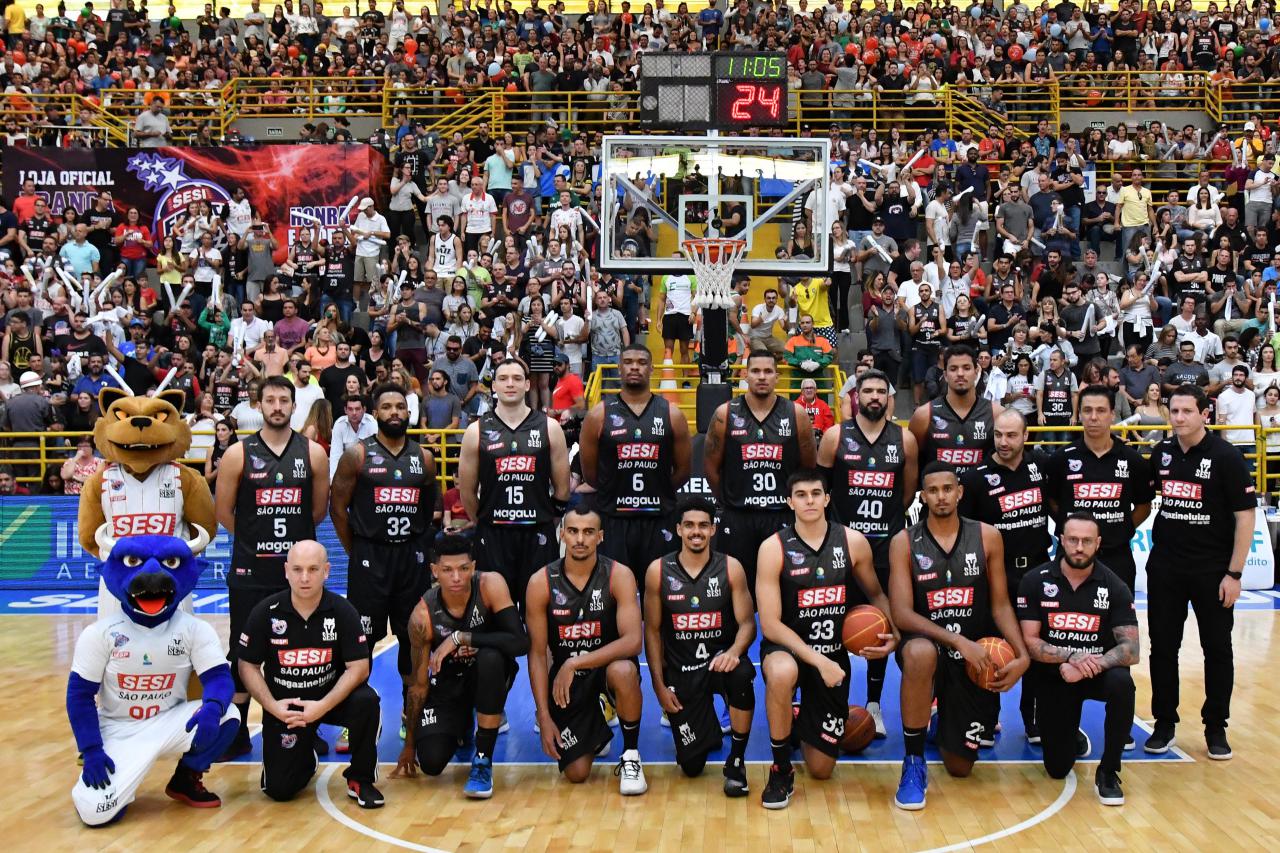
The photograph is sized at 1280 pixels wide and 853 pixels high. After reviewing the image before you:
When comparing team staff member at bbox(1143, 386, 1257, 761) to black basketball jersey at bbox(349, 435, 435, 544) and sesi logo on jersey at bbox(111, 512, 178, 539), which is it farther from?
sesi logo on jersey at bbox(111, 512, 178, 539)

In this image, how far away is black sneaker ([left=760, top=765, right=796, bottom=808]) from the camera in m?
6.53

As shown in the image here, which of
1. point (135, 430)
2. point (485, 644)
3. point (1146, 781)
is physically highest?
point (135, 430)

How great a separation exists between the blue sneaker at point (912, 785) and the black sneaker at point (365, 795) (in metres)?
2.43

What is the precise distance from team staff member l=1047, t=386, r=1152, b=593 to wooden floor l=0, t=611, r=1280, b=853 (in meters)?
1.15

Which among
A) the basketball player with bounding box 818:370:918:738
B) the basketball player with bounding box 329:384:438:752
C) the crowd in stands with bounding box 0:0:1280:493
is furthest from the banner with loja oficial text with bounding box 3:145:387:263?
the basketball player with bounding box 818:370:918:738

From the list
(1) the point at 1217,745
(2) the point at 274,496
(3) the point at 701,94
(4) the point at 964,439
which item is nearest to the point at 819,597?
(4) the point at 964,439

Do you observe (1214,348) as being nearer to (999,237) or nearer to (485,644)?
(999,237)

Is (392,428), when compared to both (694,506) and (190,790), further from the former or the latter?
(190,790)

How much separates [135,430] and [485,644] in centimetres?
217

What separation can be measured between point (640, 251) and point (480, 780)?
6086 millimetres

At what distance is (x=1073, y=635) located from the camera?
22.7 feet

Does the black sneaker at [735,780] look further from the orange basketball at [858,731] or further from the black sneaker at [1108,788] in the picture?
the black sneaker at [1108,788]

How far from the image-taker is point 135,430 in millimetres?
7355

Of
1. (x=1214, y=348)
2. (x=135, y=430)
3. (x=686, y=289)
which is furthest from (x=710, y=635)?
(x=1214, y=348)
